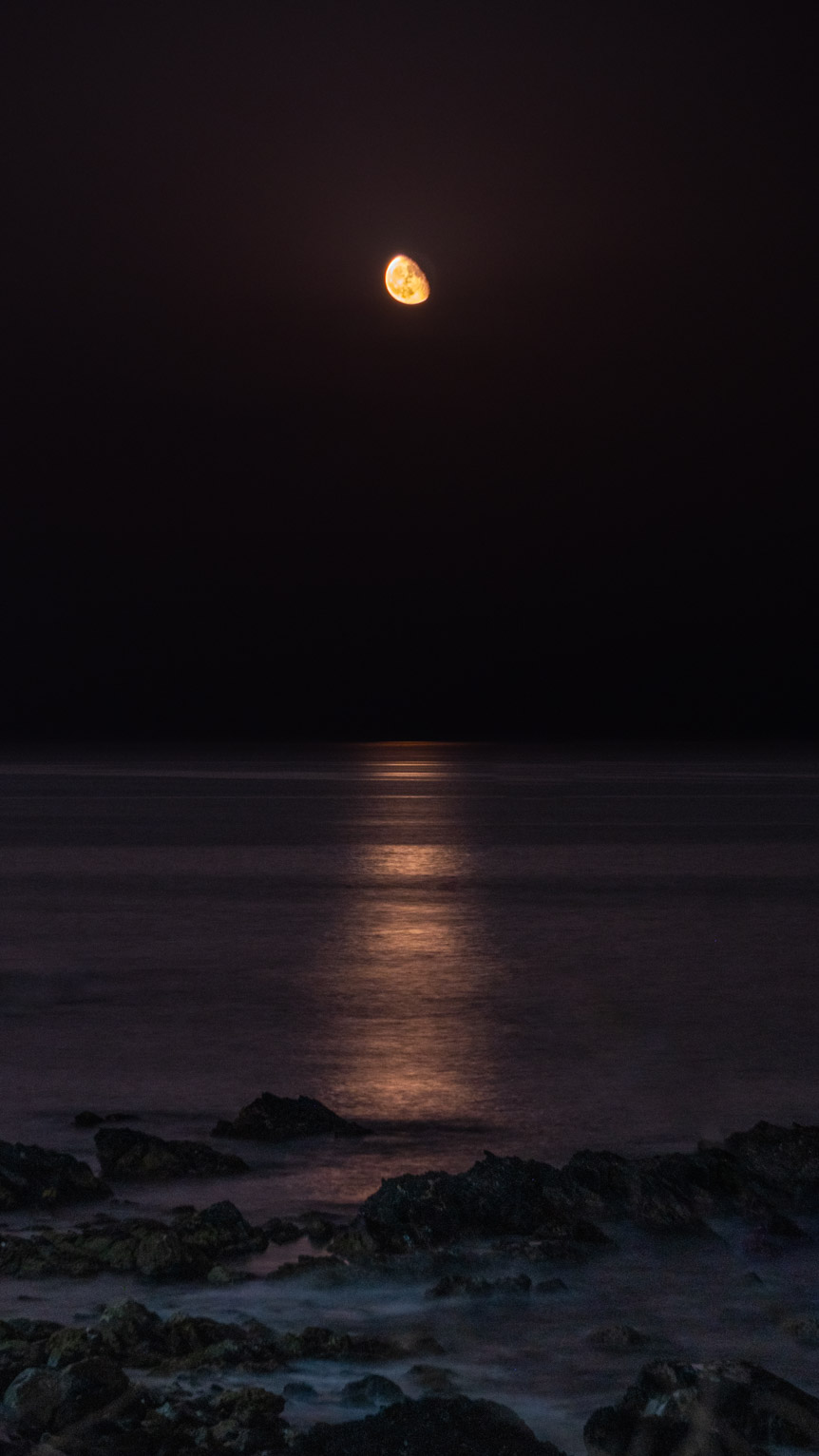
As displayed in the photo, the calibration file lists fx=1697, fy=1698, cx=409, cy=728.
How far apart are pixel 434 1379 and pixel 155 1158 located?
6.84 ft

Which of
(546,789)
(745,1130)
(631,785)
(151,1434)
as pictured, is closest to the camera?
(151,1434)

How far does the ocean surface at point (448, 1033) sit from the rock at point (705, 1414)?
9 cm

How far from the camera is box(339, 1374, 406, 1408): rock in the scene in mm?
3725

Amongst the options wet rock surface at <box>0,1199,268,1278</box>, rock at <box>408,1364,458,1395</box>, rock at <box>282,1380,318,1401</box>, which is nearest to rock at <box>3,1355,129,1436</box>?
rock at <box>282,1380,318,1401</box>

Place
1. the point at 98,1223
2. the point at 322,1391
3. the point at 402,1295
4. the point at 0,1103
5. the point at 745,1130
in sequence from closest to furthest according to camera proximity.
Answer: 1. the point at 322,1391
2. the point at 402,1295
3. the point at 98,1223
4. the point at 745,1130
5. the point at 0,1103

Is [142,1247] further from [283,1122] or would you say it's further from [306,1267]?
[283,1122]

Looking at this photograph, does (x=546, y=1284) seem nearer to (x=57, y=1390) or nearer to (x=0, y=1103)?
(x=57, y=1390)

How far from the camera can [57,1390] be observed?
369 centimetres

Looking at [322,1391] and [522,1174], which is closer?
[322,1391]

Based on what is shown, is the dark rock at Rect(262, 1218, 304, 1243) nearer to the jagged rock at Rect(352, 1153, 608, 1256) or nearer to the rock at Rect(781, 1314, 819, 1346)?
the jagged rock at Rect(352, 1153, 608, 1256)

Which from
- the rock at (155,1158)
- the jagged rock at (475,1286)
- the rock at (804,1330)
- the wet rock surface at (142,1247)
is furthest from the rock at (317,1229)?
the rock at (804,1330)

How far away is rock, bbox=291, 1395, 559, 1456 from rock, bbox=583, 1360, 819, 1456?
0.16 metres

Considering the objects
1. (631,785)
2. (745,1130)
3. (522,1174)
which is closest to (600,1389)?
(522,1174)

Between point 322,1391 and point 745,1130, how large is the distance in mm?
2748
